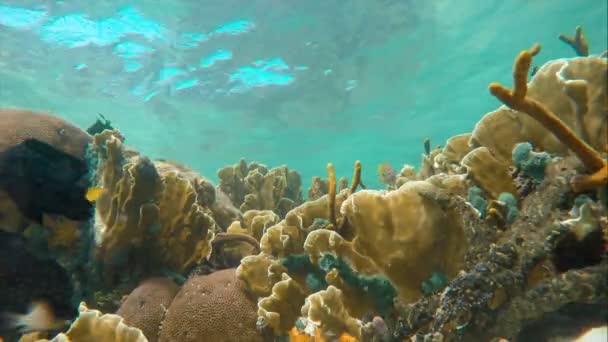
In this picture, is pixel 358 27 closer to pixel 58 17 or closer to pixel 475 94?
pixel 58 17

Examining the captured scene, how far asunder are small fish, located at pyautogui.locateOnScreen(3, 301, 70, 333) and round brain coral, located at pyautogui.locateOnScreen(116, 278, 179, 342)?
463mm

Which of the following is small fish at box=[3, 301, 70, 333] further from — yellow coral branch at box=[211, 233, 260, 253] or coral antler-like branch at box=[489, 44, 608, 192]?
coral antler-like branch at box=[489, 44, 608, 192]

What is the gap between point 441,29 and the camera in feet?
67.9

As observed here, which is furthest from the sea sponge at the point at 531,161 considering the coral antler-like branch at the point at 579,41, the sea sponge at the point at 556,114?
the coral antler-like branch at the point at 579,41

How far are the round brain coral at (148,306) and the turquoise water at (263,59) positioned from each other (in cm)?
1531

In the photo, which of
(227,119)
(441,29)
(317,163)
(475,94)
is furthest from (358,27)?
(317,163)

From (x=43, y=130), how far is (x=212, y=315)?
11.0ft

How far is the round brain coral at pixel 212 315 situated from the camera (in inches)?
114

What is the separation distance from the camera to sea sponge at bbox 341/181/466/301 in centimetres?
228

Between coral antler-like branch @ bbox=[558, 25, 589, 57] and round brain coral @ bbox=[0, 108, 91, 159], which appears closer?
round brain coral @ bbox=[0, 108, 91, 159]

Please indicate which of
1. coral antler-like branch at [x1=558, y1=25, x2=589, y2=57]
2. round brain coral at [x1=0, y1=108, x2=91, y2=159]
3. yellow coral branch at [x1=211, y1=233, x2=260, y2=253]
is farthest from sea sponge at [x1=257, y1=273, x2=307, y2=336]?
coral antler-like branch at [x1=558, y1=25, x2=589, y2=57]

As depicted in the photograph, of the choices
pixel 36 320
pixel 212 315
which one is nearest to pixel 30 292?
pixel 36 320

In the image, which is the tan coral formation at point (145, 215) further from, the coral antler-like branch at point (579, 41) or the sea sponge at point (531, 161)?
the coral antler-like branch at point (579, 41)

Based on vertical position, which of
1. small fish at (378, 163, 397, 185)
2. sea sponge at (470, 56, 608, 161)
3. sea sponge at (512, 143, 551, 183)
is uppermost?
small fish at (378, 163, 397, 185)
